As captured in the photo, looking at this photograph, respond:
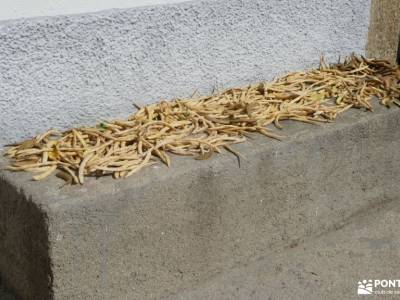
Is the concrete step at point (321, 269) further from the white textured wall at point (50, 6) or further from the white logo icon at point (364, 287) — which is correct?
the white textured wall at point (50, 6)

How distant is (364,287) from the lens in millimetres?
3471

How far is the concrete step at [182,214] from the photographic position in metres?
2.92

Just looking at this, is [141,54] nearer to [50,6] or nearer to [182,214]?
[50,6]

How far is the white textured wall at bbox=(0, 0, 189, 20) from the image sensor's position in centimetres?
323

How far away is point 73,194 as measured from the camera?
9.62ft

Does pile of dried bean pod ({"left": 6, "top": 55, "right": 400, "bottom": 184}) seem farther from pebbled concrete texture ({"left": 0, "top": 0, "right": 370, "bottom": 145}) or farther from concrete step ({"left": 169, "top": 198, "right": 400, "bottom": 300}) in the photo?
concrete step ({"left": 169, "top": 198, "right": 400, "bottom": 300})

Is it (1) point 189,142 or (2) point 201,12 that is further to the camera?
(2) point 201,12

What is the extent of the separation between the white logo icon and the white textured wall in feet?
5.94

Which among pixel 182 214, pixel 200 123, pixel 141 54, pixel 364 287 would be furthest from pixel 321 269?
pixel 141 54

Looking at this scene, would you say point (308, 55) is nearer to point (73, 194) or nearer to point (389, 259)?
point (389, 259)

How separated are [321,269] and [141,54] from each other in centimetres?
143

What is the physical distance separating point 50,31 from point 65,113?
0.41 metres

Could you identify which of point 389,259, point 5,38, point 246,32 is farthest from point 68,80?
point 389,259

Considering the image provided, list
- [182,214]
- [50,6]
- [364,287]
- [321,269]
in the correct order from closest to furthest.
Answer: [182,214] < [50,6] < [364,287] < [321,269]
